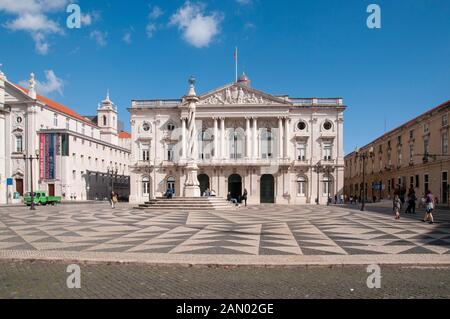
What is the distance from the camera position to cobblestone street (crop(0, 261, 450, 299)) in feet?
23.0

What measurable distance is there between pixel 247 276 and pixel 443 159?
3722 centimetres

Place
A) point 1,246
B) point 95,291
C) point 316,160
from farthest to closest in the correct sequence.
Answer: point 316,160 < point 1,246 < point 95,291

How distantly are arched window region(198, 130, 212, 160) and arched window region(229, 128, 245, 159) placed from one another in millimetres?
3074

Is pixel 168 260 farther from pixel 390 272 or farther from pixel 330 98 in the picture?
pixel 330 98

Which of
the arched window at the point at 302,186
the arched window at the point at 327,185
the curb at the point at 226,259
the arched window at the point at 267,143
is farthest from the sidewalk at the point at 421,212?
the arched window at the point at 267,143

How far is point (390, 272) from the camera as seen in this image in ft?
29.2

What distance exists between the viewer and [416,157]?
149ft

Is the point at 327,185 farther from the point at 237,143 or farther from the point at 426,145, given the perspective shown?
the point at 426,145

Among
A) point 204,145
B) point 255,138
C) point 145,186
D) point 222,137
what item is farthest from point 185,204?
point 145,186

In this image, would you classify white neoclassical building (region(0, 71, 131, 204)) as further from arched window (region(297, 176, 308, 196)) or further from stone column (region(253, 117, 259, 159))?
arched window (region(297, 176, 308, 196))

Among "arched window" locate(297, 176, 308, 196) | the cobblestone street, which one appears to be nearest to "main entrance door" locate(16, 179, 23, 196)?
"arched window" locate(297, 176, 308, 196)

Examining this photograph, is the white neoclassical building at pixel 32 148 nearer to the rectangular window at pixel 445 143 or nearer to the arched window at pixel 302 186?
the arched window at pixel 302 186

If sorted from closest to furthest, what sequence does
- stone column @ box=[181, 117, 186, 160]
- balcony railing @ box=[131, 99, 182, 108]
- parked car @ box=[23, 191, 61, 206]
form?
parked car @ box=[23, 191, 61, 206], stone column @ box=[181, 117, 186, 160], balcony railing @ box=[131, 99, 182, 108]

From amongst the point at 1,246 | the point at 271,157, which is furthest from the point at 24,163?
the point at 1,246
